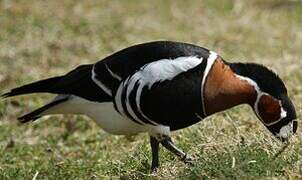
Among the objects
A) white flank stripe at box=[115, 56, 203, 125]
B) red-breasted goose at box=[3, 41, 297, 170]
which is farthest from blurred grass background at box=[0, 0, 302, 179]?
white flank stripe at box=[115, 56, 203, 125]

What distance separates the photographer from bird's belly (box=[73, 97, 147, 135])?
15.0 feet

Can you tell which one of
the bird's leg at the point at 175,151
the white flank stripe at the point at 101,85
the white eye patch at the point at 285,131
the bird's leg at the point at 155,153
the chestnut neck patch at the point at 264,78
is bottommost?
the bird's leg at the point at 155,153

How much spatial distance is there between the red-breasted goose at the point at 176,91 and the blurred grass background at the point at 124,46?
212 mm

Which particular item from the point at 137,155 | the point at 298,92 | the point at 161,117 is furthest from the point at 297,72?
the point at 161,117

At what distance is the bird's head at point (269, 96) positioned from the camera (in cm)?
446

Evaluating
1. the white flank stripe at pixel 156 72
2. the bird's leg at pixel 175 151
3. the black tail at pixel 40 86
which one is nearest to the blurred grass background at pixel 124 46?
the bird's leg at pixel 175 151

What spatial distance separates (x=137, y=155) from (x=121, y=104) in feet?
2.11

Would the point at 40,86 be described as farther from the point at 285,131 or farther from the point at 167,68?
the point at 285,131

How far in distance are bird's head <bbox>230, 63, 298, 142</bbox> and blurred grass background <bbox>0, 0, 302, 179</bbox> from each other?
0.15m

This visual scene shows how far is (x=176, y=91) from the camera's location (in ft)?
14.4

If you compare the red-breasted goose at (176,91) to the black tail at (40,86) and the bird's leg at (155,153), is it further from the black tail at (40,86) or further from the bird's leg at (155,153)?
the black tail at (40,86)

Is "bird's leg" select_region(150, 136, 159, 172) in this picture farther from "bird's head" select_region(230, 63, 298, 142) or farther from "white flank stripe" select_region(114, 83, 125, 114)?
"bird's head" select_region(230, 63, 298, 142)

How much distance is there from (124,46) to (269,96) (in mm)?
4553

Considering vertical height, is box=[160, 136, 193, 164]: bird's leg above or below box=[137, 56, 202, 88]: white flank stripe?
below
